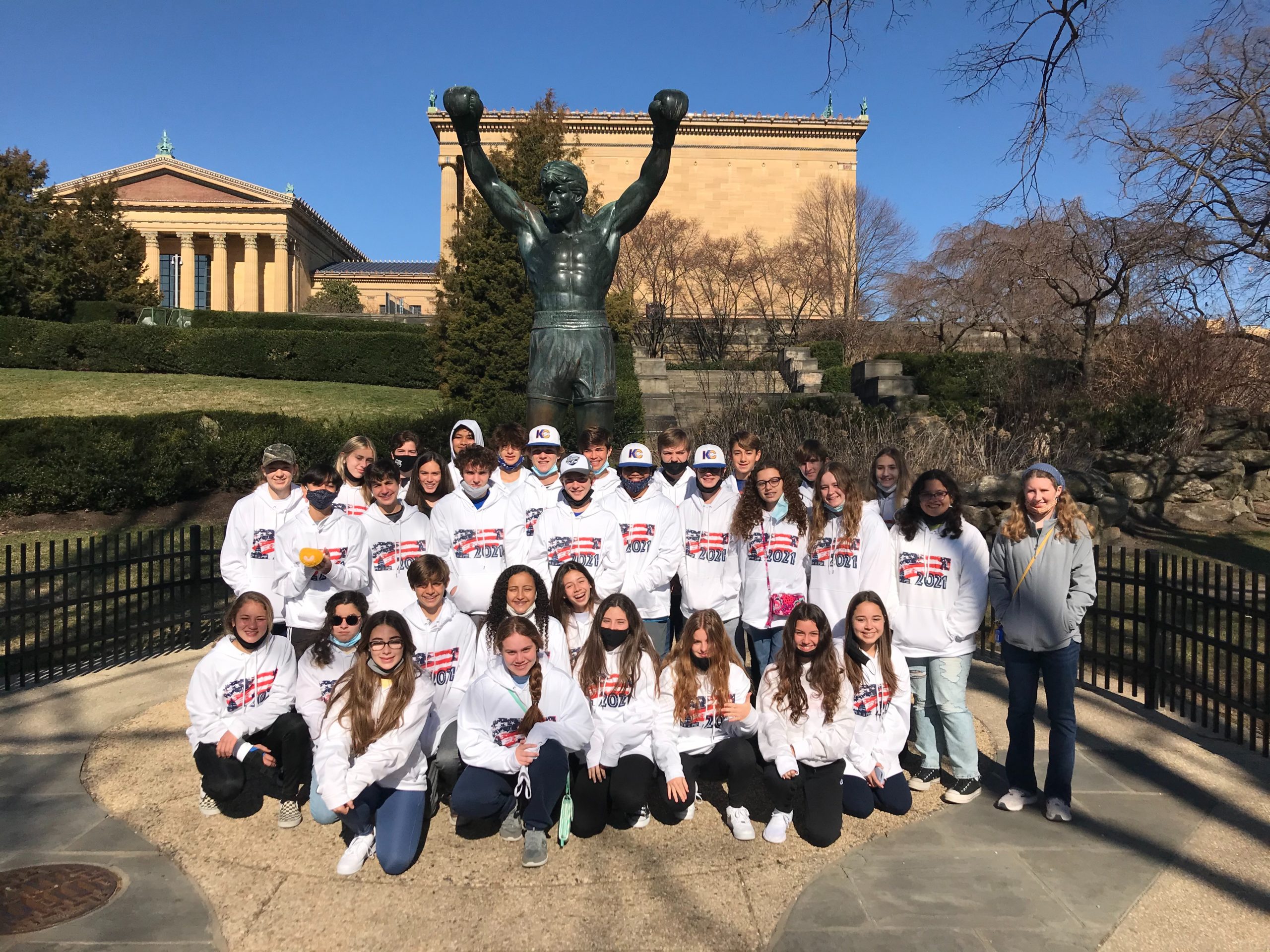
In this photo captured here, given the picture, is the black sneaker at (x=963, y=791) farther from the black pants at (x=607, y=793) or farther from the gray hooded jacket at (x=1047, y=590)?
the black pants at (x=607, y=793)

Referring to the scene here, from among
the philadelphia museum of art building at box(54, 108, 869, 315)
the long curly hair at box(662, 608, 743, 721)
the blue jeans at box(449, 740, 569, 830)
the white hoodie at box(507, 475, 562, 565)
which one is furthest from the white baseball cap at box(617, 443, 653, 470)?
the philadelphia museum of art building at box(54, 108, 869, 315)

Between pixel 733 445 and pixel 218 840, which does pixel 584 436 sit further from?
pixel 218 840

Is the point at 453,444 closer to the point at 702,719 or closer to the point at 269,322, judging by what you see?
the point at 702,719

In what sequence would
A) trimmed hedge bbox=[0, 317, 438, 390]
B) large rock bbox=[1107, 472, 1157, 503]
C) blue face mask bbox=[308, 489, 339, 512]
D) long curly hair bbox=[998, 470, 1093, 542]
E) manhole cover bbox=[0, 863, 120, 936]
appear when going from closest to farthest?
1. manhole cover bbox=[0, 863, 120, 936]
2. long curly hair bbox=[998, 470, 1093, 542]
3. blue face mask bbox=[308, 489, 339, 512]
4. large rock bbox=[1107, 472, 1157, 503]
5. trimmed hedge bbox=[0, 317, 438, 390]

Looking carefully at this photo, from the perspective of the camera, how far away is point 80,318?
27.1 metres

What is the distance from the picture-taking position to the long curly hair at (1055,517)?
419 cm

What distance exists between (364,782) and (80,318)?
95.8ft

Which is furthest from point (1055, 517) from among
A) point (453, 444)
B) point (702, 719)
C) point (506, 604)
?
point (453, 444)

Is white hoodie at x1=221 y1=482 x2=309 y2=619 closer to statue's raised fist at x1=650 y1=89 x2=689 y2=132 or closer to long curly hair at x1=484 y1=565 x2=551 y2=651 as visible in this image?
long curly hair at x1=484 y1=565 x2=551 y2=651

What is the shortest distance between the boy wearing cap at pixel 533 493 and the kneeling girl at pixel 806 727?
1644mm

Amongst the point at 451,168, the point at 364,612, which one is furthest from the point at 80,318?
the point at 364,612

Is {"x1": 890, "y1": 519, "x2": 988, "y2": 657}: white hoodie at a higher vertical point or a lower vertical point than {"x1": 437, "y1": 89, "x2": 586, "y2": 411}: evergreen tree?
lower

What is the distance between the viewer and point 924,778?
461 centimetres

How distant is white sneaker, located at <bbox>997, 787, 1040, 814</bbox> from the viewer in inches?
166
